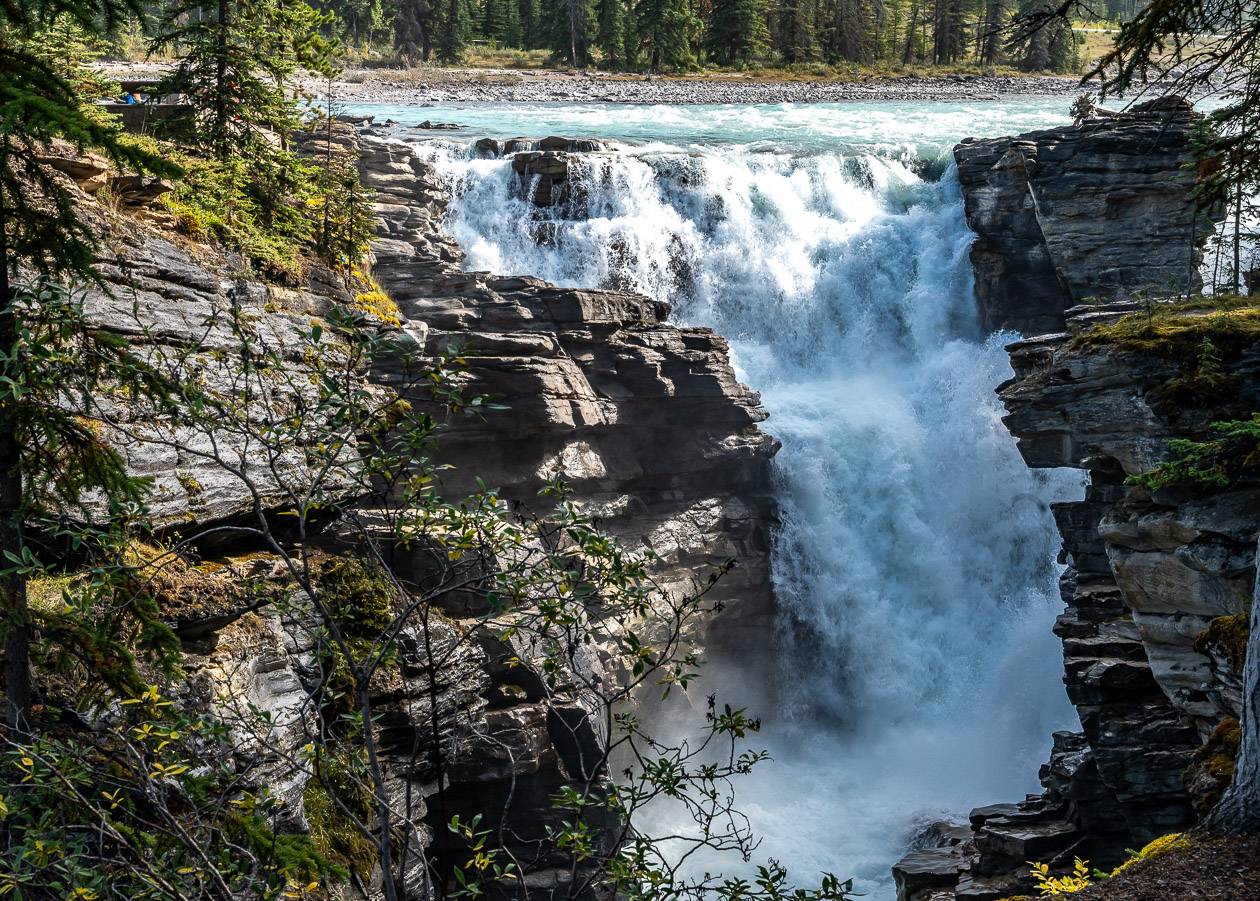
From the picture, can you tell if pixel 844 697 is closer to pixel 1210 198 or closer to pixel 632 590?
pixel 1210 198

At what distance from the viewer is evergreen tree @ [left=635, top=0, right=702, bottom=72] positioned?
61.5 metres

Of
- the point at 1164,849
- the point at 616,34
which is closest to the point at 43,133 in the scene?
the point at 1164,849

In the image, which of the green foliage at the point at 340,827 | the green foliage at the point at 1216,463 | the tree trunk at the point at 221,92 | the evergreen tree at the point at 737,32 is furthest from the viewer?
the evergreen tree at the point at 737,32

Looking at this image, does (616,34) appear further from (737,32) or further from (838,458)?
(838,458)

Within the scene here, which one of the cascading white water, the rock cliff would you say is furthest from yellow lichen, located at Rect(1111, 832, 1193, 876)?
the cascading white water

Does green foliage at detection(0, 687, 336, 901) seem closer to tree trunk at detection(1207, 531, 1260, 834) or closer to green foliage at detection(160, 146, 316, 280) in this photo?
tree trunk at detection(1207, 531, 1260, 834)

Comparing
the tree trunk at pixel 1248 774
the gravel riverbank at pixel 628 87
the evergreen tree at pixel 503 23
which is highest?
the evergreen tree at pixel 503 23

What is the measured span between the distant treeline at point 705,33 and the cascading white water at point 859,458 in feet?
115

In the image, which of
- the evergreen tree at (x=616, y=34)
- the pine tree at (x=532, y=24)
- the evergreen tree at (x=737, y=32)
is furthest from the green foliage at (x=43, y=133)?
the pine tree at (x=532, y=24)

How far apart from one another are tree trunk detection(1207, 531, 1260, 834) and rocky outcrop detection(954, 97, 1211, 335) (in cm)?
1840

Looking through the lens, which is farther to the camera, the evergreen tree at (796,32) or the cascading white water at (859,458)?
the evergreen tree at (796,32)

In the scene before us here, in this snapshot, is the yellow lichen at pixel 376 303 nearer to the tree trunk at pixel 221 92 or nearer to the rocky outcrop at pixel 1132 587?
the tree trunk at pixel 221 92

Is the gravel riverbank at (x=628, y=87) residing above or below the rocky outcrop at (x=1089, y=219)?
above

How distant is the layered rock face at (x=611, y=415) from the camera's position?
19328 mm
